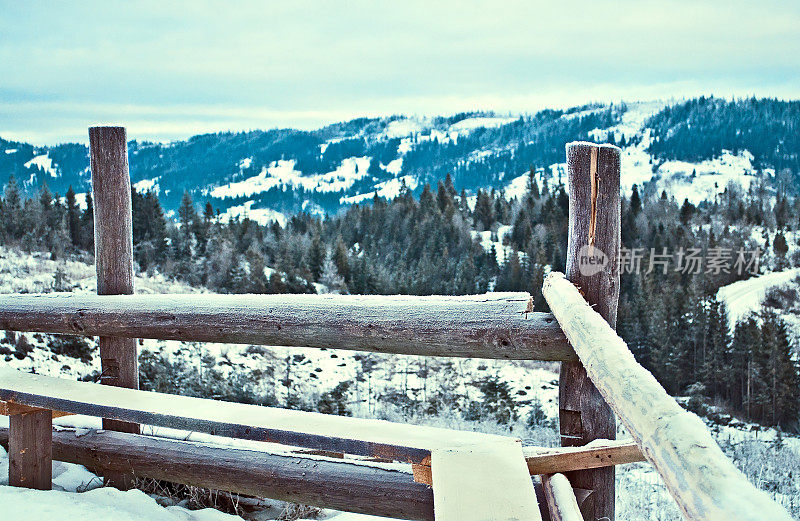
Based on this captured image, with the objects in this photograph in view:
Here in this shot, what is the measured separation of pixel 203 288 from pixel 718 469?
3477 cm

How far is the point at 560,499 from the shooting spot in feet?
8.13

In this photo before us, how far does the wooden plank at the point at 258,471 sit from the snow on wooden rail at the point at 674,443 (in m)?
1.10

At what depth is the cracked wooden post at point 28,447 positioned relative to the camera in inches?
128

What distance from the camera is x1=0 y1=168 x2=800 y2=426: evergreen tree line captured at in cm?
3309

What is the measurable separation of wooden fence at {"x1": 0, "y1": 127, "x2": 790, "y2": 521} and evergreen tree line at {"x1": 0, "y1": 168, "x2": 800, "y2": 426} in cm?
2588

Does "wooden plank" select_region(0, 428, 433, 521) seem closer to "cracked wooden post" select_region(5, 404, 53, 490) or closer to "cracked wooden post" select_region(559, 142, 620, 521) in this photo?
"cracked wooden post" select_region(5, 404, 53, 490)

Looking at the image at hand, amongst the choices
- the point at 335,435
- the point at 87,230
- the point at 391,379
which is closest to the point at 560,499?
the point at 335,435

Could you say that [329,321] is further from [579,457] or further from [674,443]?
[674,443]

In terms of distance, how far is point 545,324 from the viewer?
309 cm

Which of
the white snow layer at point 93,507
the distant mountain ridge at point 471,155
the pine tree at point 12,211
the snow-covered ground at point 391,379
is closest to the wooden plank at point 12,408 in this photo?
the white snow layer at point 93,507

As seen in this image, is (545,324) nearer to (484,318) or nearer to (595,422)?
(484,318)

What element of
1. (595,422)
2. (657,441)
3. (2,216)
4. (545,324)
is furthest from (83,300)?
(2,216)

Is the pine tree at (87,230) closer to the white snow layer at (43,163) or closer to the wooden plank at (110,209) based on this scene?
the wooden plank at (110,209)

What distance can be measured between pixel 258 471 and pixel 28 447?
110 centimetres
